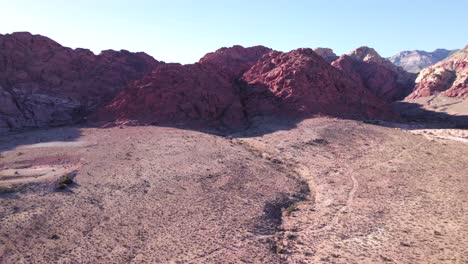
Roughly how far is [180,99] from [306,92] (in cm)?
1267

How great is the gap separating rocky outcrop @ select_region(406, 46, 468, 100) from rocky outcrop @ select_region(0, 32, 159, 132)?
146ft

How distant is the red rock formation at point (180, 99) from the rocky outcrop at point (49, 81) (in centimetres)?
462

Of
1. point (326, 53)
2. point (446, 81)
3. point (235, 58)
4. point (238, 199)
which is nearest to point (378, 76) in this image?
point (446, 81)

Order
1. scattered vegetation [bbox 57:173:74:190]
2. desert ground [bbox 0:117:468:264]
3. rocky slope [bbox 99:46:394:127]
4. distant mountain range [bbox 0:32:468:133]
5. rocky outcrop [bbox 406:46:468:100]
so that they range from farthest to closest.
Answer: rocky outcrop [bbox 406:46:468:100], distant mountain range [bbox 0:32:468:133], rocky slope [bbox 99:46:394:127], scattered vegetation [bbox 57:173:74:190], desert ground [bbox 0:117:468:264]

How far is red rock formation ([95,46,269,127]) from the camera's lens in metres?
41.9

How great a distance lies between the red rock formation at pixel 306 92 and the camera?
139 ft

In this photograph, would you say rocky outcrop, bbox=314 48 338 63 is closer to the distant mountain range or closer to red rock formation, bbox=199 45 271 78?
red rock formation, bbox=199 45 271 78

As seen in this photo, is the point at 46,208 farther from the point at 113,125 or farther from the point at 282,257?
the point at 113,125

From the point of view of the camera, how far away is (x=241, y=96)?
47250mm

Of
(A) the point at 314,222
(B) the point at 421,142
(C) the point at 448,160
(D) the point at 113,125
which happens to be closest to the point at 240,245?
(A) the point at 314,222

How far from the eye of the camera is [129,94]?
148 ft

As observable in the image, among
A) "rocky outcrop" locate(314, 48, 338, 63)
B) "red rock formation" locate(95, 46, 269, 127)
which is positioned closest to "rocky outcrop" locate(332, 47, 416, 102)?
"rocky outcrop" locate(314, 48, 338, 63)

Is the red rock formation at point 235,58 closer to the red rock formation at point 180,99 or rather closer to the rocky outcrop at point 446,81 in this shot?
the red rock formation at point 180,99

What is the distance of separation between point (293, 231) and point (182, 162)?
11.2 m
